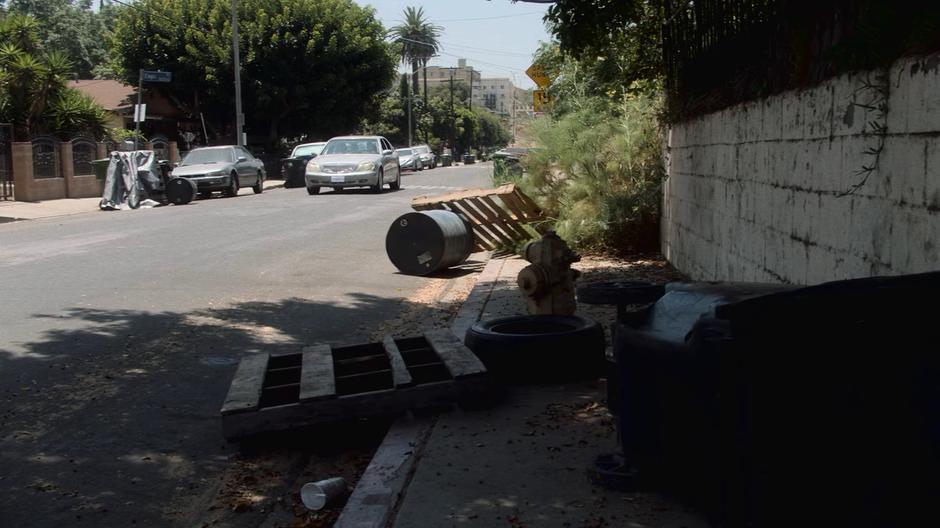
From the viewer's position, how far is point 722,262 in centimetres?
820

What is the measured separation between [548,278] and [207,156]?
77.7 feet

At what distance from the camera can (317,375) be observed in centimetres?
524

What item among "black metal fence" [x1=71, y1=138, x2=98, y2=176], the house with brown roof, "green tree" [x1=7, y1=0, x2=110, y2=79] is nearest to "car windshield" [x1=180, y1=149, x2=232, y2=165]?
"black metal fence" [x1=71, y1=138, x2=98, y2=176]

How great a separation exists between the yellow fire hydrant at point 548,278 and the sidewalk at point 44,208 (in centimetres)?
1717

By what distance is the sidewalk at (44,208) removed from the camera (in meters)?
22.1

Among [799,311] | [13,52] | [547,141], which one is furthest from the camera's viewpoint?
[13,52]

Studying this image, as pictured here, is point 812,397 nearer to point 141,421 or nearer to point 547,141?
point 141,421

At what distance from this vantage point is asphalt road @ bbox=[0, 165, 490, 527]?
4523 mm

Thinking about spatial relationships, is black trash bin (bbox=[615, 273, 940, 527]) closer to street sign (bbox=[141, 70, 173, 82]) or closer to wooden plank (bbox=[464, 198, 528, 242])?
wooden plank (bbox=[464, 198, 528, 242])

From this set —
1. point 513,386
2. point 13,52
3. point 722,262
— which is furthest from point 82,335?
point 13,52

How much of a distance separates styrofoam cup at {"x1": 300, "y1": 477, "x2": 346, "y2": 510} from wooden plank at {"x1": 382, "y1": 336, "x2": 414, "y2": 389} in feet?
2.98

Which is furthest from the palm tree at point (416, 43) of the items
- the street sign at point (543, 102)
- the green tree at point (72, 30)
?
the street sign at point (543, 102)

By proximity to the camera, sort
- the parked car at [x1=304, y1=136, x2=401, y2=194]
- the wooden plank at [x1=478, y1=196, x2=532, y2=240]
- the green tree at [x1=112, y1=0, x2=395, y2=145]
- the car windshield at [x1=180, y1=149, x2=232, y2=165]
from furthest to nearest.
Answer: the green tree at [x1=112, y1=0, x2=395, y2=145]
the car windshield at [x1=180, y1=149, x2=232, y2=165]
the parked car at [x1=304, y1=136, x2=401, y2=194]
the wooden plank at [x1=478, y1=196, x2=532, y2=240]

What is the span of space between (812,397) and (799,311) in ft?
0.83
